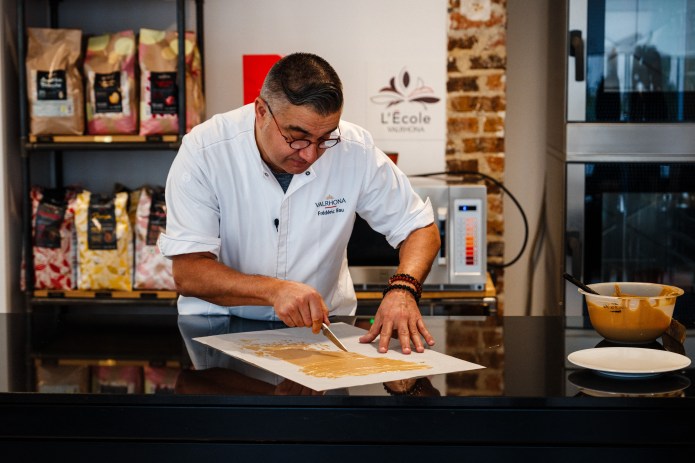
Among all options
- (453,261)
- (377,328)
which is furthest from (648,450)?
(453,261)

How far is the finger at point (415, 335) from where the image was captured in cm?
182

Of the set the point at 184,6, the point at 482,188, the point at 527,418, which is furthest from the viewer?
the point at 184,6

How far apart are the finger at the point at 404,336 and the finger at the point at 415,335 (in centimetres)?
1

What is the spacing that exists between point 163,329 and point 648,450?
1.10m

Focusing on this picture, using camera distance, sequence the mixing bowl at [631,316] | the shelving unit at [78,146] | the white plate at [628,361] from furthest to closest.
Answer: the shelving unit at [78,146]
the mixing bowl at [631,316]
the white plate at [628,361]

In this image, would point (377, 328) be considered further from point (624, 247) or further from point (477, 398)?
point (624, 247)

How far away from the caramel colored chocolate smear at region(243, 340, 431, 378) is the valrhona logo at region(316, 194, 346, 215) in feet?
1.72

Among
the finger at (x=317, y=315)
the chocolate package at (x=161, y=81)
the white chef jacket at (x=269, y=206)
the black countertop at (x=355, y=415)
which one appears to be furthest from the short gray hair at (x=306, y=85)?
the chocolate package at (x=161, y=81)

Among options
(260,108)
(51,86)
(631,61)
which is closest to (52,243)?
(51,86)

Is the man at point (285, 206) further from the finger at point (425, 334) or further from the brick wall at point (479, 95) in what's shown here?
the brick wall at point (479, 95)

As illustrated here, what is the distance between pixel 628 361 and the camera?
65.9 inches

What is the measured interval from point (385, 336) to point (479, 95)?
1.98m

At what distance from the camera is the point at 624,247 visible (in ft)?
10.7

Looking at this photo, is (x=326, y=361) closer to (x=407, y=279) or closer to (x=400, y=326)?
(x=400, y=326)
